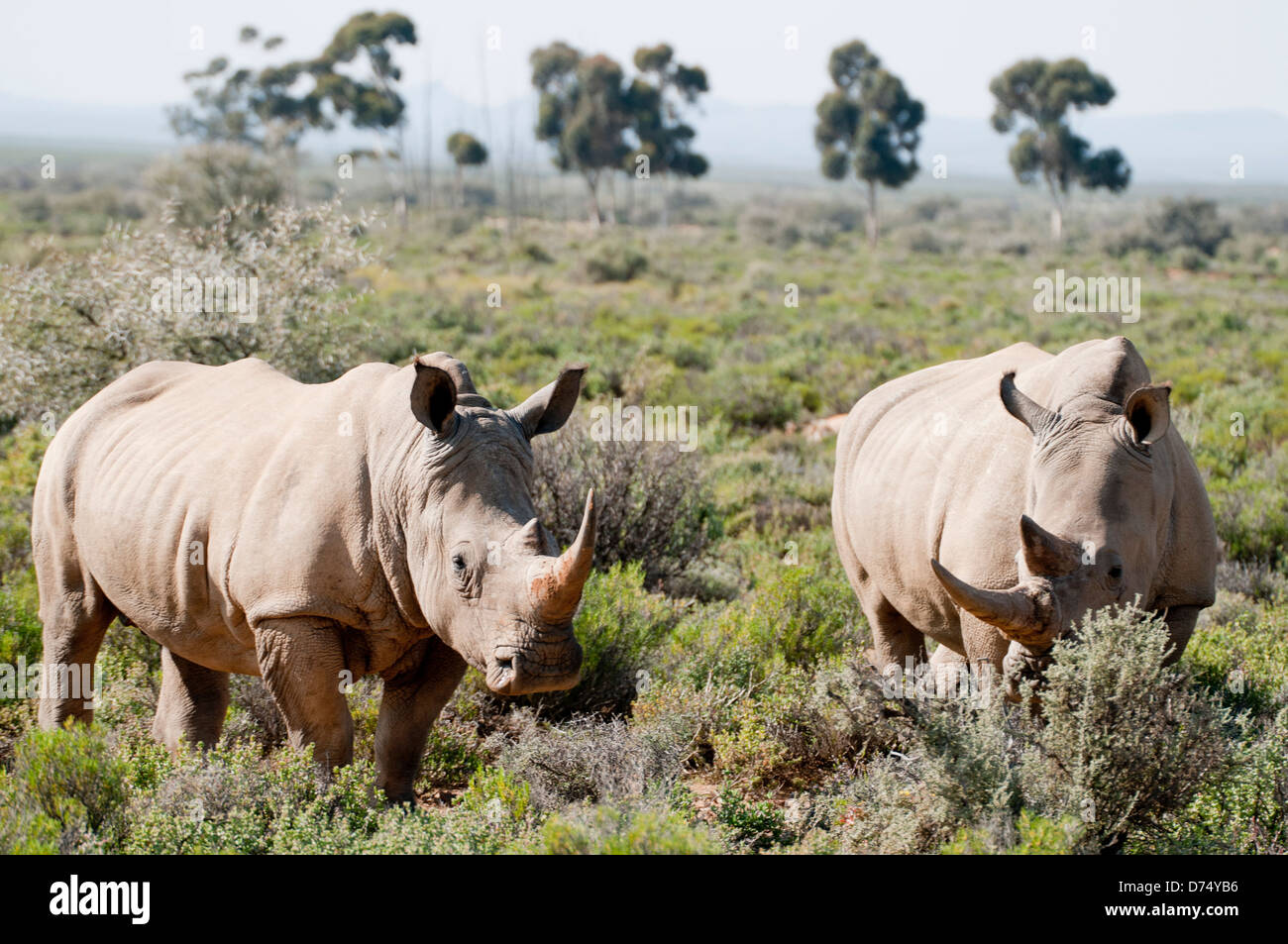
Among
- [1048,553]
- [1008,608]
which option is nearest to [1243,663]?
[1048,553]

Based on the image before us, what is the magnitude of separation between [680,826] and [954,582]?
1.13 m

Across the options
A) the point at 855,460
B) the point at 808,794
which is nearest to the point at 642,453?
the point at 855,460

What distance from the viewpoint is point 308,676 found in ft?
14.8

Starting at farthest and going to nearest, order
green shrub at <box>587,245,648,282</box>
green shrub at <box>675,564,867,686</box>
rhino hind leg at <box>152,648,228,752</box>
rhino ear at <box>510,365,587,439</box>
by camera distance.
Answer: green shrub at <box>587,245,648,282</box>
green shrub at <box>675,564,867,686</box>
rhino hind leg at <box>152,648,228,752</box>
rhino ear at <box>510,365,587,439</box>

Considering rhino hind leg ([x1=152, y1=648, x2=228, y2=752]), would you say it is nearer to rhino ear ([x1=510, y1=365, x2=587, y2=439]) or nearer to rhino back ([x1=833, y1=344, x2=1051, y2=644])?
rhino ear ([x1=510, y1=365, x2=587, y2=439])

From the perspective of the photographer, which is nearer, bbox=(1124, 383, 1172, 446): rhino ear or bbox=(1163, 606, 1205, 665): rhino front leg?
bbox=(1124, 383, 1172, 446): rhino ear

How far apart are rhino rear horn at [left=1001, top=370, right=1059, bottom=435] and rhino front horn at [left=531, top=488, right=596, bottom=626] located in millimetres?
1771

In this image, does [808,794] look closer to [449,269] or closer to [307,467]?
[307,467]

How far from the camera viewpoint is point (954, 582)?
3963 millimetres

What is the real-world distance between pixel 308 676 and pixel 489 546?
0.94m

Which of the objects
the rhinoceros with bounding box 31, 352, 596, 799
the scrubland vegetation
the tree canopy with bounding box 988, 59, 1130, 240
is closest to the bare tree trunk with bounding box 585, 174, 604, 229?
the tree canopy with bounding box 988, 59, 1130, 240

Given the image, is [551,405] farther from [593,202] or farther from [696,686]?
[593,202]

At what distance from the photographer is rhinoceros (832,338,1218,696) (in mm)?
4184
